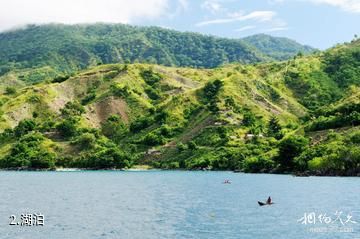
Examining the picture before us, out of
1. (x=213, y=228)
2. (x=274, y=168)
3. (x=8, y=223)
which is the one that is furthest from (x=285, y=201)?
(x=274, y=168)

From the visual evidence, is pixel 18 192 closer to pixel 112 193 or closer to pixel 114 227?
pixel 112 193

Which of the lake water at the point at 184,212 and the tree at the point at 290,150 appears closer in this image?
the lake water at the point at 184,212

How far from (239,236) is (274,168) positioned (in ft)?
438

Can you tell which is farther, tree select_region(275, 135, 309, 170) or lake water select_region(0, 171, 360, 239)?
tree select_region(275, 135, 309, 170)

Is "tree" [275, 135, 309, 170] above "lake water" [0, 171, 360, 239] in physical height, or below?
above

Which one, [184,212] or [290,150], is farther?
[290,150]

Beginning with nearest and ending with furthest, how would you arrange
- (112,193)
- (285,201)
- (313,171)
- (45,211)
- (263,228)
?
(263,228) → (45,211) → (285,201) → (112,193) → (313,171)

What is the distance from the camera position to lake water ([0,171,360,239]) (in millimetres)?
61938

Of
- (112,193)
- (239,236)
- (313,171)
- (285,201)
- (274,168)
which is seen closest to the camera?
(239,236)

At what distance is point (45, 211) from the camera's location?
270 ft

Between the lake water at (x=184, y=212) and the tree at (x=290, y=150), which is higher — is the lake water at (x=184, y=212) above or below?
below

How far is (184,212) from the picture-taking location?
79375mm

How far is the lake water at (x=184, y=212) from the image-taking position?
61.9m

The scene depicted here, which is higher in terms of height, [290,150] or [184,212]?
[290,150]
